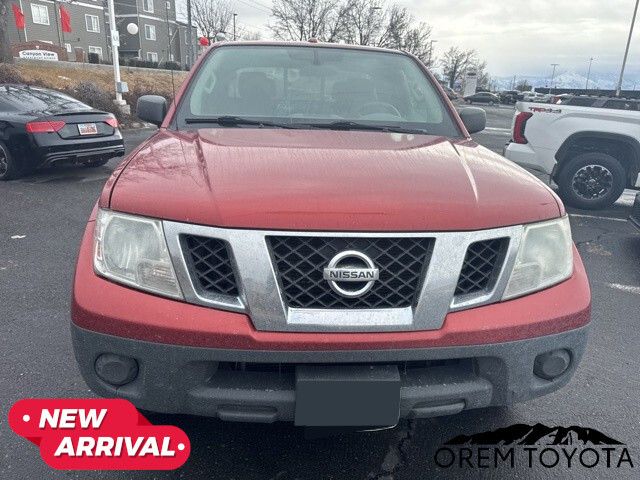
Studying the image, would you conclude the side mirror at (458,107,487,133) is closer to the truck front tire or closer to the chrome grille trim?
the chrome grille trim

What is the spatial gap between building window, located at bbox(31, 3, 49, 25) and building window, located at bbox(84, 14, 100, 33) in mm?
4802

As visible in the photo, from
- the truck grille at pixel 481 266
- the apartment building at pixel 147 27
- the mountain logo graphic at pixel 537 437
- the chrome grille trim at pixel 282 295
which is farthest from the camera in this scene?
the apartment building at pixel 147 27

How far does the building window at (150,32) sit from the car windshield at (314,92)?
58182mm

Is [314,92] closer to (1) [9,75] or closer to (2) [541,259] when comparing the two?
(2) [541,259]

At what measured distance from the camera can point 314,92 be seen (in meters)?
3.04

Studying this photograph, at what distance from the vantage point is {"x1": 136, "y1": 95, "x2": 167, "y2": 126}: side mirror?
314 cm

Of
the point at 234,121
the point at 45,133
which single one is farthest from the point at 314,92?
the point at 45,133

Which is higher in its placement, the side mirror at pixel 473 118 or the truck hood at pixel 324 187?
the side mirror at pixel 473 118

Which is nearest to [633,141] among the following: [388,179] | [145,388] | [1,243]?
[388,179]

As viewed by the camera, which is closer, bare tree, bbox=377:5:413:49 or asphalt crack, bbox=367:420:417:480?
asphalt crack, bbox=367:420:417:480

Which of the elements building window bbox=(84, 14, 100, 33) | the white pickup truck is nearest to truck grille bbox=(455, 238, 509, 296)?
the white pickup truck

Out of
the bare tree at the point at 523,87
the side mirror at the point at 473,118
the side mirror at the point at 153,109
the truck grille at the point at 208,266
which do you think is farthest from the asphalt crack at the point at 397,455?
the bare tree at the point at 523,87

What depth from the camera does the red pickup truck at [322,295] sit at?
1.63m

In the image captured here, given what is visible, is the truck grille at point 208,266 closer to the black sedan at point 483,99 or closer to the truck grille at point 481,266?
the truck grille at point 481,266
